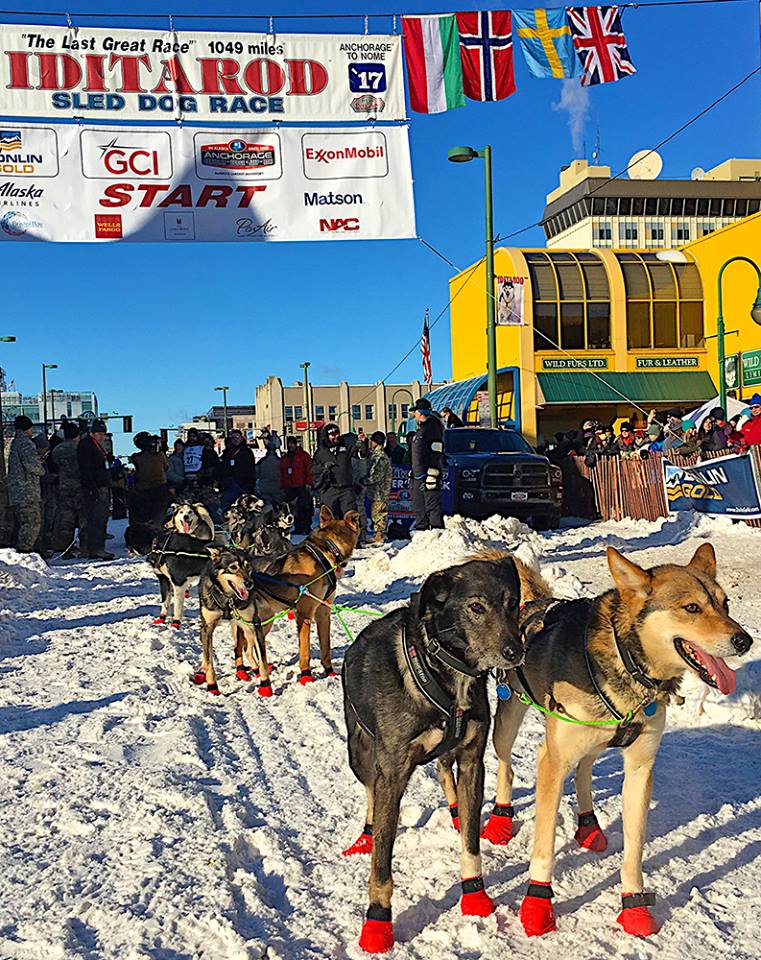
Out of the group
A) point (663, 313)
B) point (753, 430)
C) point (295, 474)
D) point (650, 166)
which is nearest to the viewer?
point (753, 430)

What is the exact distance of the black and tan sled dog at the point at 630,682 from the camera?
9.37ft

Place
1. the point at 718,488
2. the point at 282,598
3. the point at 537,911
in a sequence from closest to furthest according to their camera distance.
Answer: the point at 537,911
the point at 282,598
the point at 718,488

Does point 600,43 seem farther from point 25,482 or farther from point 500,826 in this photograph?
point 500,826

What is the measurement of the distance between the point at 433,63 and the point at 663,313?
1096 inches

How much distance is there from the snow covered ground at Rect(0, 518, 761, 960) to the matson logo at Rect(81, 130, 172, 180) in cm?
673

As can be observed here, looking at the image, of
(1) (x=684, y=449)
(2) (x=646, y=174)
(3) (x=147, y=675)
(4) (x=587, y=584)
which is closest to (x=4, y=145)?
(3) (x=147, y=675)

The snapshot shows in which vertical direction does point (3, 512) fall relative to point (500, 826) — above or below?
above

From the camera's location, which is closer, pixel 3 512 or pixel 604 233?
pixel 3 512

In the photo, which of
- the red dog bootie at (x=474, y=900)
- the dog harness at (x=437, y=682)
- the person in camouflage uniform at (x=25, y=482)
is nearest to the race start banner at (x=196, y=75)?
the person in camouflage uniform at (x=25, y=482)

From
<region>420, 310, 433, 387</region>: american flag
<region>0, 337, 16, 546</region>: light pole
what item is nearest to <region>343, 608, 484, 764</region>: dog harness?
<region>0, 337, 16, 546</region>: light pole

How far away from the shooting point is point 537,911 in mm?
2906

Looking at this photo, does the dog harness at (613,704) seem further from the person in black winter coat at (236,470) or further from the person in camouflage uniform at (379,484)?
the person in black winter coat at (236,470)

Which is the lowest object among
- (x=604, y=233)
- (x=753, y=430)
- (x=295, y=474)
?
(x=295, y=474)

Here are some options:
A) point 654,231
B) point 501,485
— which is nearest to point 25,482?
point 501,485
